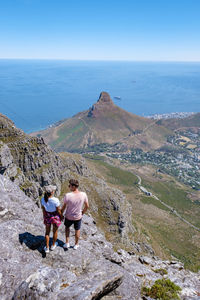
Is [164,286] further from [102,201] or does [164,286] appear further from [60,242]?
[102,201]

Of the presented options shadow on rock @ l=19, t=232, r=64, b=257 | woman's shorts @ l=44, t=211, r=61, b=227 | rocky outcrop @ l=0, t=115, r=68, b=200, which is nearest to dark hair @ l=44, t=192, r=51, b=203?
woman's shorts @ l=44, t=211, r=61, b=227

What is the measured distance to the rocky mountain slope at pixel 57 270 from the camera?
944cm

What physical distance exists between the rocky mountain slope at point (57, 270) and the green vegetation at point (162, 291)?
556mm

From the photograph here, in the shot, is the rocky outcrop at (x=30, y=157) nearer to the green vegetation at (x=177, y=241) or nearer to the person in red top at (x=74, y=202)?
the person in red top at (x=74, y=202)

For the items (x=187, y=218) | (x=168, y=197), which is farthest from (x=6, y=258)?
(x=168, y=197)

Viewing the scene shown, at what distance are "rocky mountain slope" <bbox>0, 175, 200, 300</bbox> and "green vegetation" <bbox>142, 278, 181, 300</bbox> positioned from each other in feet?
1.82

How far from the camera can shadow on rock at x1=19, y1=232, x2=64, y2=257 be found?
1297 centimetres

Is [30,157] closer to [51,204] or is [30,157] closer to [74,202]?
[51,204]

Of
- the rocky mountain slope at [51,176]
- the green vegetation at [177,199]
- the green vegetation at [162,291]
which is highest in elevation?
the green vegetation at [162,291]

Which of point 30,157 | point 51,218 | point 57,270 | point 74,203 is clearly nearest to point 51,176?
point 30,157

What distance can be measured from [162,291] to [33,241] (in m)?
8.66

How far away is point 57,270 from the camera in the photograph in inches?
423

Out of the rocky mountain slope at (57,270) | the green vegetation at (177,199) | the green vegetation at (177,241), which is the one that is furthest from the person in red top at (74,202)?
the green vegetation at (177,199)

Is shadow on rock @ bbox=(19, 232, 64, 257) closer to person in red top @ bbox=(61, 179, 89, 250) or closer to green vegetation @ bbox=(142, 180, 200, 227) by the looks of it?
person in red top @ bbox=(61, 179, 89, 250)
